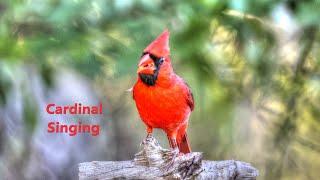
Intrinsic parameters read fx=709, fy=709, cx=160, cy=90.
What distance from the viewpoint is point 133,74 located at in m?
1.65

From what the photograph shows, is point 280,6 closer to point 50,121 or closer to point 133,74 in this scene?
point 133,74

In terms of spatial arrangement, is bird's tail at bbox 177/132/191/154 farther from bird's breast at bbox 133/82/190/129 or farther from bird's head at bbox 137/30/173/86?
bird's head at bbox 137/30/173/86

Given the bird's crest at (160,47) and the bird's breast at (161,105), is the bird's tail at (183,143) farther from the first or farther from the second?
the bird's crest at (160,47)

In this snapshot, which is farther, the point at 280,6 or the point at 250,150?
the point at 250,150

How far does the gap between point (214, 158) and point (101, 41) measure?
17.1 inches

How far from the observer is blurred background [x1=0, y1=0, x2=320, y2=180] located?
66.9 inches


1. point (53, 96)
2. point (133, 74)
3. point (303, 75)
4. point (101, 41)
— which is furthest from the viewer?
point (303, 75)

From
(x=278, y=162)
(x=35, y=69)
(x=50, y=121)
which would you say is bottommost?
(x=278, y=162)

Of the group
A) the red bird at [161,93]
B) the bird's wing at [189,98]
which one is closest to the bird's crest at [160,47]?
the red bird at [161,93]

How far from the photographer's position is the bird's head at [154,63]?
152 centimetres

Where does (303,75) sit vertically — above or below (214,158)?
above

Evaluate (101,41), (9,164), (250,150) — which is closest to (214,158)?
(250,150)

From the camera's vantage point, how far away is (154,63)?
1.53 metres

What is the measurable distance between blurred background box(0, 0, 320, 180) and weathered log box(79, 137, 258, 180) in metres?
0.17
